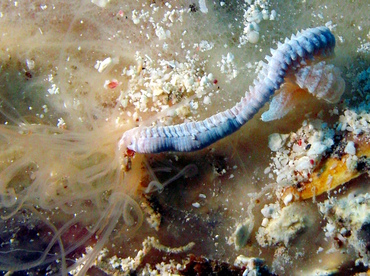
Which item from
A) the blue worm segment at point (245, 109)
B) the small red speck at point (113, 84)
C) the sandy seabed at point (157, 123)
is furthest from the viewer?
the small red speck at point (113, 84)

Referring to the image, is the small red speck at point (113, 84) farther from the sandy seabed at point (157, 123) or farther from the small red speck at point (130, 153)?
the small red speck at point (130, 153)

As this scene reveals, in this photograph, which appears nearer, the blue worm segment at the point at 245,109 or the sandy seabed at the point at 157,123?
the blue worm segment at the point at 245,109

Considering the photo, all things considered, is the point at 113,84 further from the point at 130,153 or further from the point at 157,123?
the point at 130,153

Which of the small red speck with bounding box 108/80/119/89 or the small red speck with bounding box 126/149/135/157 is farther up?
the small red speck with bounding box 108/80/119/89

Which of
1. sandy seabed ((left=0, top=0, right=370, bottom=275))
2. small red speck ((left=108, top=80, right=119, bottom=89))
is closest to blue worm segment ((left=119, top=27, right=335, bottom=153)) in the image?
sandy seabed ((left=0, top=0, right=370, bottom=275))

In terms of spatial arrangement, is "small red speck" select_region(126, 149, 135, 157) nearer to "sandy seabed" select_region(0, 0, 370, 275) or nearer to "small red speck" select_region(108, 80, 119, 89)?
"sandy seabed" select_region(0, 0, 370, 275)

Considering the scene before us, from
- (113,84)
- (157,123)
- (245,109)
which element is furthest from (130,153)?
(245,109)

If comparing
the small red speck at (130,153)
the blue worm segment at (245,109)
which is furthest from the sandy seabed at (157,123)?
the blue worm segment at (245,109)

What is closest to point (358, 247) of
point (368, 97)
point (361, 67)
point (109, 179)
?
point (368, 97)

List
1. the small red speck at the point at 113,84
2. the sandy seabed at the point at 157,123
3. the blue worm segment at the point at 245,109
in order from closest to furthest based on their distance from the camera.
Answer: the blue worm segment at the point at 245,109 → the sandy seabed at the point at 157,123 → the small red speck at the point at 113,84

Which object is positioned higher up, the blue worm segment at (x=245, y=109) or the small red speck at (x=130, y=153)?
the blue worm segment at (x=245, y=109)
